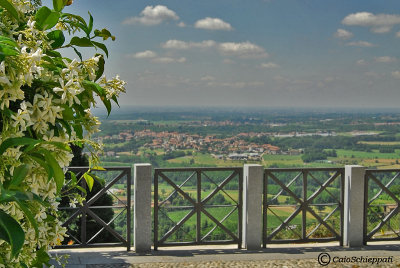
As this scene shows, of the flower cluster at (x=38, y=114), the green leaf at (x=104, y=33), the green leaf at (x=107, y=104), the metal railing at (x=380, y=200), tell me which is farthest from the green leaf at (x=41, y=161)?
the metal railing at (x=380, y=200)

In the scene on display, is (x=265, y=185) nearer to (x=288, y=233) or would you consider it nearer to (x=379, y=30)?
(x=288, y=233)

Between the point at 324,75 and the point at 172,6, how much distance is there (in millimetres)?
16431

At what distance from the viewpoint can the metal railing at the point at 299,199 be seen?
620 centimetres

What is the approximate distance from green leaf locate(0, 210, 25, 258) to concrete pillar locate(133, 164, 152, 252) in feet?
15.5

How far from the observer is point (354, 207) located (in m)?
6.33

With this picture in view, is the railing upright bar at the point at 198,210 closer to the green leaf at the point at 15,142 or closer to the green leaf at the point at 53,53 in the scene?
the green leaf at the point at 53,53

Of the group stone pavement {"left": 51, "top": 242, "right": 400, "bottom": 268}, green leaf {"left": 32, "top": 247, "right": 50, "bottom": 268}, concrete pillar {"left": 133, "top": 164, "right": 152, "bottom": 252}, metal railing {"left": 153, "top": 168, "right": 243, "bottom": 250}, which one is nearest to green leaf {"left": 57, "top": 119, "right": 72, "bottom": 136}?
green leaf {"left": 32, "top": 247, "right": 50, "bottom": 268}

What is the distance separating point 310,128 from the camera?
97.1 feet

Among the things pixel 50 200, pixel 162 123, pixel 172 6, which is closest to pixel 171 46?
pixel 172 6

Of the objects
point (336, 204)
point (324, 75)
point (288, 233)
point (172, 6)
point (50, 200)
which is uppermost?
point (172, 6)

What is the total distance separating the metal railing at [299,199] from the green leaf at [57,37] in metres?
4.75

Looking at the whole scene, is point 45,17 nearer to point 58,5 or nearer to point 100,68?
point 58,5

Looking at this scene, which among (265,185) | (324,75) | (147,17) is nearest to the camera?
(265,185)

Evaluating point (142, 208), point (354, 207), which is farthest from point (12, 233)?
point (354, 207)
